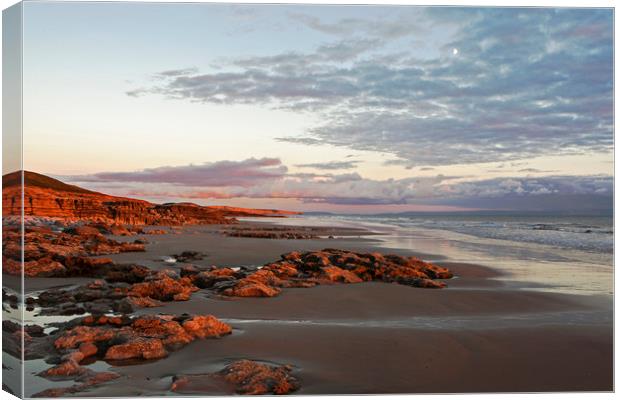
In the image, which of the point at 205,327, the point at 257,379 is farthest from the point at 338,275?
the point at 257,379

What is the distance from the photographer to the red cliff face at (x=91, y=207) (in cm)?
515

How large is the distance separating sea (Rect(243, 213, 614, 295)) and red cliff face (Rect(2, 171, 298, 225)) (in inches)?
34.5

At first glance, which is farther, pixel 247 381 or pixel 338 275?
pixel 338 275

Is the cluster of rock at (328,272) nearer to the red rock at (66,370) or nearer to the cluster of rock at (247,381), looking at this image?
the cluster of rock at (247,381)

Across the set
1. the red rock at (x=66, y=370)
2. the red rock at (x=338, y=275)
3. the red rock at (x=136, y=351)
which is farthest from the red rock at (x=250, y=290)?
the red rock at (x=66, y=370)

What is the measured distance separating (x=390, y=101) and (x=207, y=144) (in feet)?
6.65

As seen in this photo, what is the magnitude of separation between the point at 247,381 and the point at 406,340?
1.54 meters

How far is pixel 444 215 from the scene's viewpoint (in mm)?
7090

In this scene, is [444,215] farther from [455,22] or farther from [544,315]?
[455,22]

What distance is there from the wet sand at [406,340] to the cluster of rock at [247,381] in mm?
80

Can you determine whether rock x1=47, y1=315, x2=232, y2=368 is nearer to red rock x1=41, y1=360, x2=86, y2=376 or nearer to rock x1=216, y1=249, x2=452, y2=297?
red rock x1=41, y1=360, x2=86, y2=376

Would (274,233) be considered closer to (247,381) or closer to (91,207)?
(91,207)

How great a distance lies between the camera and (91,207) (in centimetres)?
637

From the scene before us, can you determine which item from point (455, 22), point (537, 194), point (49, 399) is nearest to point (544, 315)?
point (537, 194)
